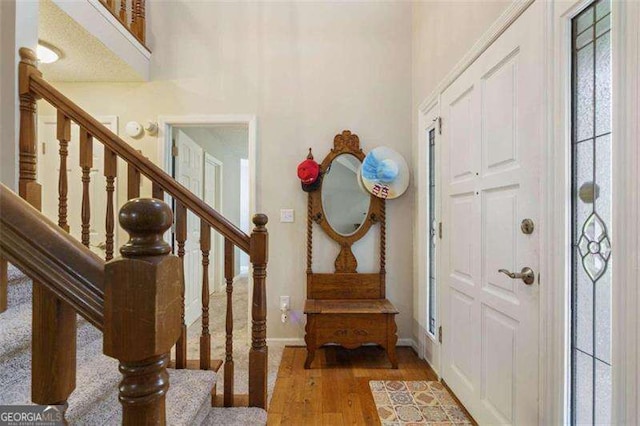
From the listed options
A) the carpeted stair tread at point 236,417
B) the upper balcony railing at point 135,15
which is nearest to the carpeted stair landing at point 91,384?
the carpeted stair tread at point 236,417

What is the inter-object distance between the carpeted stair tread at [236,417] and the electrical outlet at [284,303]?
1.21 m

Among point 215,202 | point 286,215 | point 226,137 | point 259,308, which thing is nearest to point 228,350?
point 259,308

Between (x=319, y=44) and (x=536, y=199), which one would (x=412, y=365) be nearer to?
(x=536, y=199)

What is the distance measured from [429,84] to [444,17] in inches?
17.6

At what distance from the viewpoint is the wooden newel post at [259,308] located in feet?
4.94

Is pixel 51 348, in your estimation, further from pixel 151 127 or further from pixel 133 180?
pixel 151 127

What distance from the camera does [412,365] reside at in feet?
7.93

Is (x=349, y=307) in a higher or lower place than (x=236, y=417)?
higher

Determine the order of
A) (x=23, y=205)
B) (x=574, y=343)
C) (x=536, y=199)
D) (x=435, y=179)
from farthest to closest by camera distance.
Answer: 1. (x=435, y=179)
2. (x=536, y=199)
3. (x=574, y=343)
4. (x=23, y=205)

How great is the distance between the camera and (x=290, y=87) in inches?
110

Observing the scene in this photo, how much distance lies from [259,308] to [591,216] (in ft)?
4.58

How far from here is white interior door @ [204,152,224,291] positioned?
427cm

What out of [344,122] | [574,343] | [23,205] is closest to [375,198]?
[344,122]

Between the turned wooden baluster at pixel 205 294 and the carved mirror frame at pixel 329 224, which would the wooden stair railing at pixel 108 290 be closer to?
the turned wooden baluster at pixel 205 294
